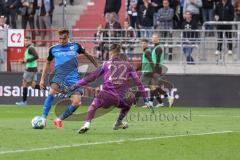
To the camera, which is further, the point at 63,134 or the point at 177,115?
the point at 177,115

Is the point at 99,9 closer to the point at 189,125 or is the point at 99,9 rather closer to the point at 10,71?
the point at 10,71

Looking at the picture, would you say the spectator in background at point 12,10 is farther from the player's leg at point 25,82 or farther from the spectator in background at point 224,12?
the spectator in background at point 224,12

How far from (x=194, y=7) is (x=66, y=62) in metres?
14.3

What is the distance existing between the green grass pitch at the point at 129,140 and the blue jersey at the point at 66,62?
105 centimetres

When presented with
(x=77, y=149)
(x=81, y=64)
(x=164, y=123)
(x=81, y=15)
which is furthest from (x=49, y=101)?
(x=81, y=15)

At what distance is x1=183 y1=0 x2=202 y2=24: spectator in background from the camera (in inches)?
1216

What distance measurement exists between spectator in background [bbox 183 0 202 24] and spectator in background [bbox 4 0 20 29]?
6.83m

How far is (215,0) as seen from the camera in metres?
31.5

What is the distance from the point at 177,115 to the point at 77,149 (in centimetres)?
964

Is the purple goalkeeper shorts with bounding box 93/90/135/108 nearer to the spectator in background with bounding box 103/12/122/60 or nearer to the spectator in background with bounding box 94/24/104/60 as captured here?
the spectator in background with bounding box 103/12/122/60

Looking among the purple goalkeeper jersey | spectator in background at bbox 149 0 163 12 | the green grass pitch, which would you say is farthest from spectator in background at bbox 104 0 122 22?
the purple goalkeeper jersey

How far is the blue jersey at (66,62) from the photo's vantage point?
57.5ft

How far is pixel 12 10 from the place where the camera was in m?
33.1

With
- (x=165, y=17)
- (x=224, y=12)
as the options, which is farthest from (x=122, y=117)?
(x=224, y=12)
